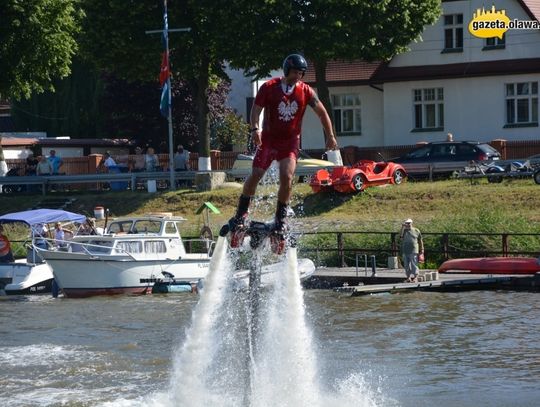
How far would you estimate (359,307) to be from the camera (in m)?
31.6

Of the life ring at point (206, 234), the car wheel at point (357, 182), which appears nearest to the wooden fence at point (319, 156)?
the car wheel at point (357, 182)

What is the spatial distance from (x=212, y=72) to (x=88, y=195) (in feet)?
27.7

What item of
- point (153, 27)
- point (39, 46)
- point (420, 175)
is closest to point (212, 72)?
point (153, 27)

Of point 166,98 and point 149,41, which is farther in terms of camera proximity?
point 149,41

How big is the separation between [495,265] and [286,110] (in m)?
22.1

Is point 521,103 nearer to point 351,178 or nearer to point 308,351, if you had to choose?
point 351,178

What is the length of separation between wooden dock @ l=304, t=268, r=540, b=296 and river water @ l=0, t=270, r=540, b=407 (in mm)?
288

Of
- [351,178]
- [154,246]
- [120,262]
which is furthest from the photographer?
[351,178]

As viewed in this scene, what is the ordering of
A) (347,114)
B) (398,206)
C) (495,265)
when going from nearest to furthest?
(495,265) → (398,206) → (347,114)

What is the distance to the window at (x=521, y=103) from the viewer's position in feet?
175

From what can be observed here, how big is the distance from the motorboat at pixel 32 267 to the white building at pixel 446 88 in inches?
850

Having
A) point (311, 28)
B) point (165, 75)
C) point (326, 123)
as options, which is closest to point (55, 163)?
point (165, 75)

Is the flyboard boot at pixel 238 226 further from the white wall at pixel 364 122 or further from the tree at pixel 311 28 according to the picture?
the white wall at pixel 364 122

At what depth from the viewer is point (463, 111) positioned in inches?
2167
